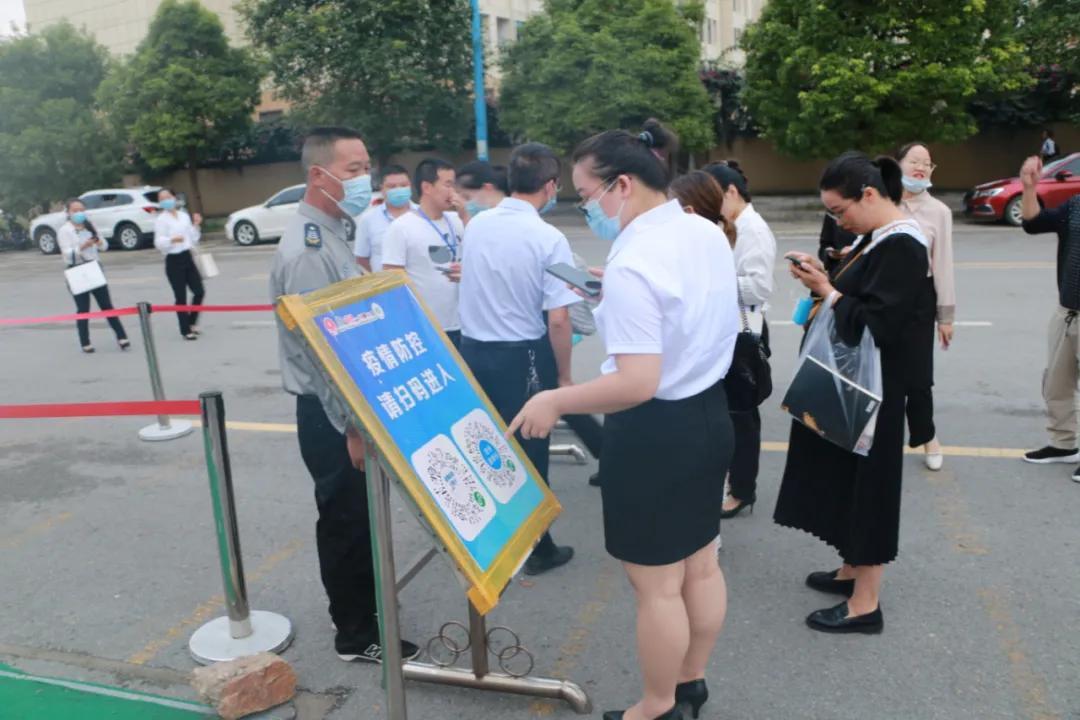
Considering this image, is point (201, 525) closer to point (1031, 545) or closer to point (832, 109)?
point (1031, 545)

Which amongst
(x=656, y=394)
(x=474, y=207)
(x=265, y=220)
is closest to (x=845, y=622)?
(x=656, y=394)

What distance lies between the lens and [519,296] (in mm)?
3797

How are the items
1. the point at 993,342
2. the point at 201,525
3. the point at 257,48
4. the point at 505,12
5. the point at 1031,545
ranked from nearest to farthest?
the point at 1031,545 < the point at 201,525 < the point at 993,342 < the point at 257,48 < the point at 505,12

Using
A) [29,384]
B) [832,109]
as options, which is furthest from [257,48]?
[29,384]

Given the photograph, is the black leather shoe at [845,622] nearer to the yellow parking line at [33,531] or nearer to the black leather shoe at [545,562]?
the black leather shoe at [545,562]

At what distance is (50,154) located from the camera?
26203mm

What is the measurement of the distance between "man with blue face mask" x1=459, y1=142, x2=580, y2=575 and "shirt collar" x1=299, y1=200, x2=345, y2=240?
0.78 metres

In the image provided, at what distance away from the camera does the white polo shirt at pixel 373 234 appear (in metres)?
6.00

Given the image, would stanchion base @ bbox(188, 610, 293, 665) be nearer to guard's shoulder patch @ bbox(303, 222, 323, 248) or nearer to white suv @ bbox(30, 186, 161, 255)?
guard's shoulder patch @ bbox(303, 222, 323, 248)

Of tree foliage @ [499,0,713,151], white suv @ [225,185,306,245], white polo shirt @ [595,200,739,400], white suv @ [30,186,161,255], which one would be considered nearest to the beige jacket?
white polo shirt @ [595,200,739,400]

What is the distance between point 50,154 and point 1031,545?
28727 mm

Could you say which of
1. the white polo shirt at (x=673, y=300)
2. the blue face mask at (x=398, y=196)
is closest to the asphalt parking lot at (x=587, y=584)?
the white polo shirt at (x=673, y=300)

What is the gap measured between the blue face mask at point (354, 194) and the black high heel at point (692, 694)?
2.00 m

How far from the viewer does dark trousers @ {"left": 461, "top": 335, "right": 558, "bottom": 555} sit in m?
3.89
